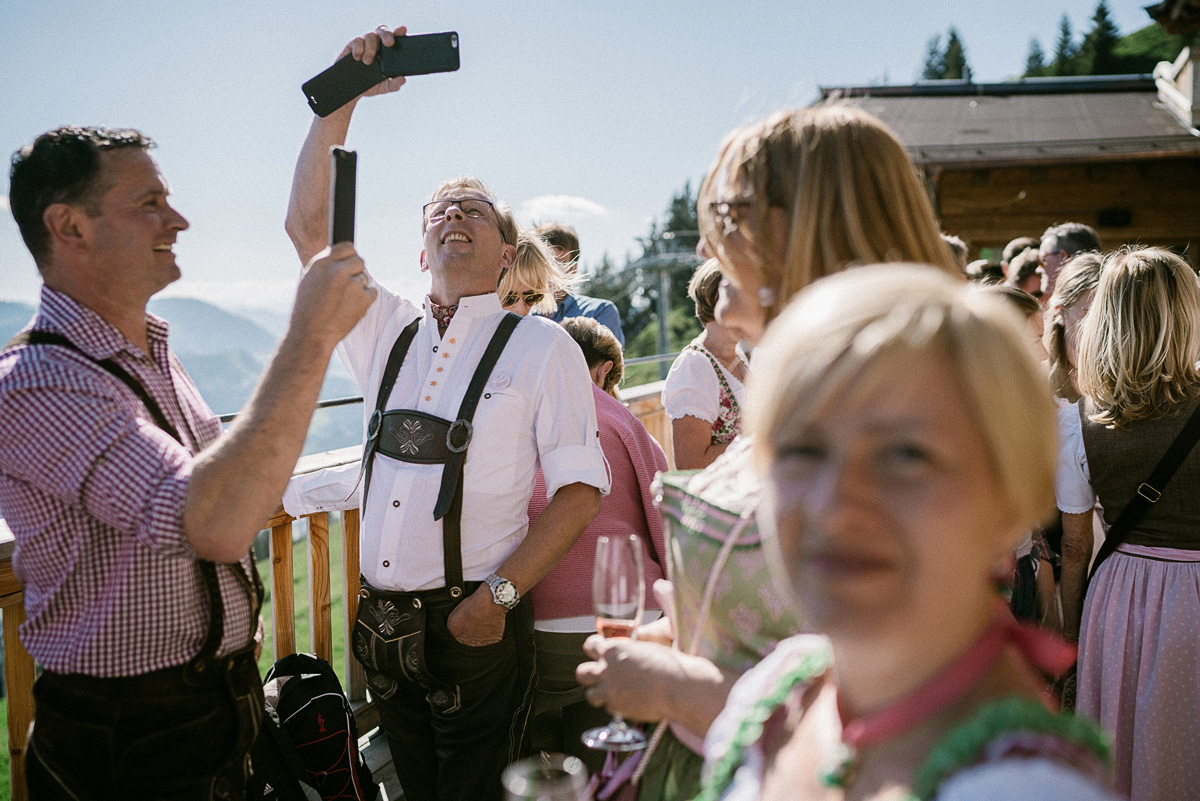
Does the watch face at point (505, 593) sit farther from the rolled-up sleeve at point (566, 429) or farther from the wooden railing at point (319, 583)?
the wooden railing at point (319, 583)

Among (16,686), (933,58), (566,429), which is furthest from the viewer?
(933,58)

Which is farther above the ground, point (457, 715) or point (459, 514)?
point (459, 514)

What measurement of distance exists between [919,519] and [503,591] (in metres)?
1.77

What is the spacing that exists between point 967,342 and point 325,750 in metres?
2.38

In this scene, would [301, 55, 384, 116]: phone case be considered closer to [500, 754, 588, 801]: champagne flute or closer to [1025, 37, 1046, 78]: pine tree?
[500, 754, 588, 801]: champagne flute

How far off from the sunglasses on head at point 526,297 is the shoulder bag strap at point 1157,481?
96.5 inches

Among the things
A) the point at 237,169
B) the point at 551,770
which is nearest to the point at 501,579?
the point at 551,770

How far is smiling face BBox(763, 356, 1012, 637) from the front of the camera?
2.36 feet

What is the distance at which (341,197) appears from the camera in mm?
1747

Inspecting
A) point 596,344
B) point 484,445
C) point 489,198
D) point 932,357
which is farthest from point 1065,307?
point 932,357

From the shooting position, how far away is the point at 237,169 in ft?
364

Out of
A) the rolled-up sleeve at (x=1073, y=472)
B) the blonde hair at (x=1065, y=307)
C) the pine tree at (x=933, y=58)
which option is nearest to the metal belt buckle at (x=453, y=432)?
the rolled-up sleeve at (x=1073, y=472)

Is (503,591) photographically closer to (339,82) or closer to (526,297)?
(339,82)

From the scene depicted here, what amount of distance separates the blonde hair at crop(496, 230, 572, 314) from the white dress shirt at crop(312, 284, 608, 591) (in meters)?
0.94
